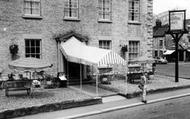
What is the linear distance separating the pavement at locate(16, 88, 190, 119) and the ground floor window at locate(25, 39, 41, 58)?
21.9 ft

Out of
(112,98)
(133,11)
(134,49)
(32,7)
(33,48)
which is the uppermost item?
(133,11)

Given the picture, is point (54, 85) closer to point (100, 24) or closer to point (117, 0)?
point (100, 24)

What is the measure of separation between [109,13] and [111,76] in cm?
546

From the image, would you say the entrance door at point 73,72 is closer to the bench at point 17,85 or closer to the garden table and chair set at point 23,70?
the garden table and chair set at point 23,70

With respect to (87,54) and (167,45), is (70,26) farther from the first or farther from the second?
(167,45)

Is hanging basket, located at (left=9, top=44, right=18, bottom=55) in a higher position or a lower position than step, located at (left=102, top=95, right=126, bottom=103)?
higher

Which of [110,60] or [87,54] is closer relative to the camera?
[110,60]

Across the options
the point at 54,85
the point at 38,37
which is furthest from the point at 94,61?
the point at 38,37

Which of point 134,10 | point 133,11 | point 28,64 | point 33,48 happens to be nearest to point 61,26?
point 33,48

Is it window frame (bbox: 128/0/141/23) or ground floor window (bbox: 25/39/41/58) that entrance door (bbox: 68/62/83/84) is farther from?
window frame (bbox: 128/0/141/23)

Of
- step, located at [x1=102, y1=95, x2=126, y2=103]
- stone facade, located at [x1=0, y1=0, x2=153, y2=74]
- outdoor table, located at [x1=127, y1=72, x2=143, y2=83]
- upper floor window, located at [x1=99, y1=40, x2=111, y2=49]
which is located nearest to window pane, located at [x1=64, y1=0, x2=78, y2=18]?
stone facade, located at [x1=0, y1=0, x2=153, y2=74]

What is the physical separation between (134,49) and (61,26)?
24.7 feet

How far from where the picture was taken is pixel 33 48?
1608cm

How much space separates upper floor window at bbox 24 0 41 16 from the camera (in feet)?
51.6
